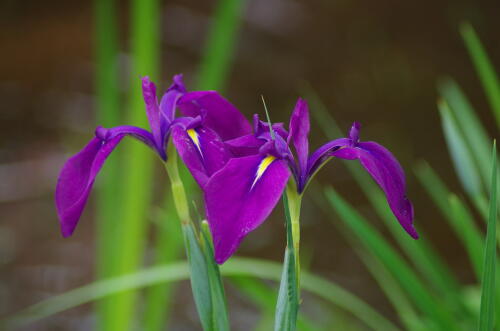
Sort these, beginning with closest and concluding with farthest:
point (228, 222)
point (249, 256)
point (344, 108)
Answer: point (228, 222), point (249, 256), point (344, 108)

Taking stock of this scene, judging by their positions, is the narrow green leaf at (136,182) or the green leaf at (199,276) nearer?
the green leaf at (199,276)

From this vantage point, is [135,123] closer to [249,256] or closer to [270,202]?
[270,202]

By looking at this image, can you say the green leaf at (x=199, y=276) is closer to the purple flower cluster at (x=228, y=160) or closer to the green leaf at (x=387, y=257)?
the purple flower cluster at (x=228, y=160)

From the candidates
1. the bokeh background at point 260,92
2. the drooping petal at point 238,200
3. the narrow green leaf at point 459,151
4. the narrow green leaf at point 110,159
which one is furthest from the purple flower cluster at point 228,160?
the bokeh background at point 260,92

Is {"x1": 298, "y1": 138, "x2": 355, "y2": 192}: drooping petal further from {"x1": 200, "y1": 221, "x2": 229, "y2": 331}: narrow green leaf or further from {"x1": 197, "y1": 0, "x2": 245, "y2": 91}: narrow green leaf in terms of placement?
{"x1": 197, "y1": 0, "x2": 245, "y2": 91}: narrow green leaf

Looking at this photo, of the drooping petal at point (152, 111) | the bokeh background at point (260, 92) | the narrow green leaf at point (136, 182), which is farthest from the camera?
the bokeh background at point (260, 92)

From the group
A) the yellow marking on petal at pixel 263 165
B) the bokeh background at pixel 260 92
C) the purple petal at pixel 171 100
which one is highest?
the purple petal at pixel 171 100

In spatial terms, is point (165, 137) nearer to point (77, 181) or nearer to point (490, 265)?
point (77, 181)

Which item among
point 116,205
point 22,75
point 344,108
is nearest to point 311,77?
point 344,108
